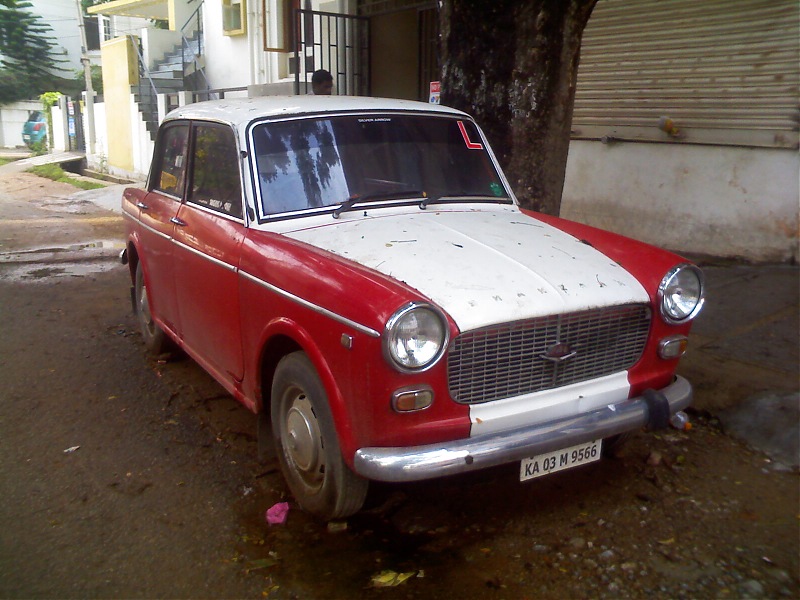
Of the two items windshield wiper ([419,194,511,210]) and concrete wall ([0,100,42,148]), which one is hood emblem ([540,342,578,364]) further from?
concrete wall ([0,100,42,148])

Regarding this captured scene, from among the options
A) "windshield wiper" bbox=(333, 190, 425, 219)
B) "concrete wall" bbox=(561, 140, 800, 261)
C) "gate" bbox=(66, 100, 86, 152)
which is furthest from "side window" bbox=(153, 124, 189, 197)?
"gate" bbox=(66, 100, 86, 152)

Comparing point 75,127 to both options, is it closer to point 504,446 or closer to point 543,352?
point 543,352

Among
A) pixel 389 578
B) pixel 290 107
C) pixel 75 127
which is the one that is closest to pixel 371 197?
pixel 290 107

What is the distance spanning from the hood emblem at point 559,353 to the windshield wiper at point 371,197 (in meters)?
1.29

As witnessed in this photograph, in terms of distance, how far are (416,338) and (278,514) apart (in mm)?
1226

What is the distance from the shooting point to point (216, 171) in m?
4.05

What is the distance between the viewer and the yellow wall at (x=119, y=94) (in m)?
18.9

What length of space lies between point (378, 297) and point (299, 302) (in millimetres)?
485

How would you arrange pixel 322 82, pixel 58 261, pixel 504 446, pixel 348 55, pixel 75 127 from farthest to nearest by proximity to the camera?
1. pixel 75 127
2. pixel 348 55
3. pixel 58 261
4. pixel 322 82
5. pixel 504 446

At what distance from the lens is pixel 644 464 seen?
3.82m

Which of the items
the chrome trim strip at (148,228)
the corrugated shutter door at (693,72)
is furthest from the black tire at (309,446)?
the corrugated shutter door at (693,72)

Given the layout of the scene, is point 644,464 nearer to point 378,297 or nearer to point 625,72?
point 378,297

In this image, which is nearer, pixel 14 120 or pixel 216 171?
pixel 216 171

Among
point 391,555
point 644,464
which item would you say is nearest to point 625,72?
point 644,464
